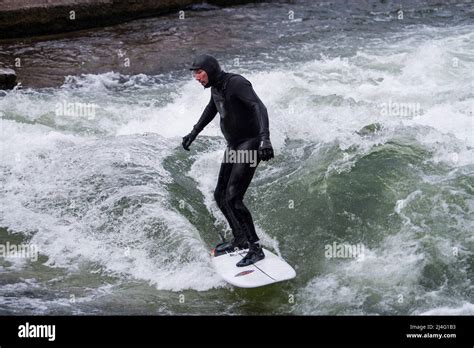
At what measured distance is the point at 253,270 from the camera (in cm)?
688

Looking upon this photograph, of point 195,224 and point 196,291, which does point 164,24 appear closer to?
point 195,224

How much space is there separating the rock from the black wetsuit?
5782mm

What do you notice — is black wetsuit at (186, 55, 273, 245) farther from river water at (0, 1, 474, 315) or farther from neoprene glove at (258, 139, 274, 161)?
river water at (0, 1, 474, 315)

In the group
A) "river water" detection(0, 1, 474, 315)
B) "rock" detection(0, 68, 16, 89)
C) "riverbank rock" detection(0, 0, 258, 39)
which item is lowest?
"river water" detection(0, 1, 474, 315)

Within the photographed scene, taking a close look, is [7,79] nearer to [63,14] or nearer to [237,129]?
[63,14]

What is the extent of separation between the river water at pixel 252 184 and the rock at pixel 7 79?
0.19 metres

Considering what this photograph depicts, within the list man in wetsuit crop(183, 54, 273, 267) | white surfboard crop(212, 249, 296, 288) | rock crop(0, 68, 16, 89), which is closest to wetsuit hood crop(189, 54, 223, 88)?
man in wetsuit crop(183, 54, 273, 267)

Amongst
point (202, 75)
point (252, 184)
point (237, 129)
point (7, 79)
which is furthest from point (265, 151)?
point (7, 79)

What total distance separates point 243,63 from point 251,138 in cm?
684

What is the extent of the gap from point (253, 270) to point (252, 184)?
2.01 m

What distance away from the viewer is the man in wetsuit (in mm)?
6680

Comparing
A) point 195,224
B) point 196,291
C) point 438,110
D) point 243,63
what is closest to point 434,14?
point 243,63

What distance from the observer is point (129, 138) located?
957 cm

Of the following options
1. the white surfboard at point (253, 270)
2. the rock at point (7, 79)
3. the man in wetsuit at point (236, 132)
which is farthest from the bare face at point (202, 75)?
the rock at point (7, 79)
